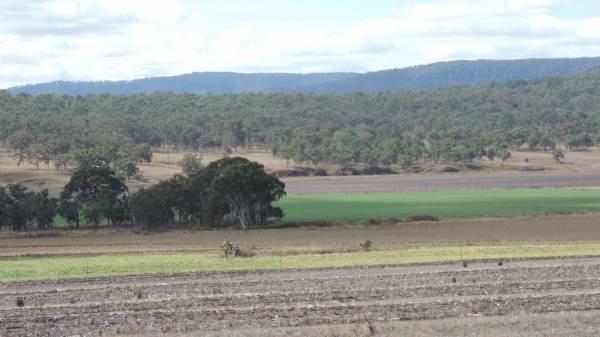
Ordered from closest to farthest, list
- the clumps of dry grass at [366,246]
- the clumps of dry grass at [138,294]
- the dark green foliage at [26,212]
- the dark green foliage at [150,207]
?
A: the clumps of dry grass at [138,294], the clumps of dry grass at [366,246], the dark green foliage at [150,207], the dark green foliage at [26,212]

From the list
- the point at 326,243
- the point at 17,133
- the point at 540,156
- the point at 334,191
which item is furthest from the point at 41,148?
the point at 326,243

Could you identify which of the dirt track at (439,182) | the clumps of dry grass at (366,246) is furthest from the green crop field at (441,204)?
the clumps of dry grass at (366,246)

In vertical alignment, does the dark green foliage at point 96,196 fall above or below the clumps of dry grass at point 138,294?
below

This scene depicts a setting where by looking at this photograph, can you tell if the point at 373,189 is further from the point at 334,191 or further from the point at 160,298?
the point at 160,298

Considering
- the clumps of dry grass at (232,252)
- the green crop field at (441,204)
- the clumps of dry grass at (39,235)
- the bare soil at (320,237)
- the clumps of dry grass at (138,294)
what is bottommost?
the green crop field at (441,204)

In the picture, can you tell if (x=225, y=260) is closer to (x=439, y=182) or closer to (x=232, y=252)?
(x=232, y=252)

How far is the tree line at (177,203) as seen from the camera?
85.6 metres

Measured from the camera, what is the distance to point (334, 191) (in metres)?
129

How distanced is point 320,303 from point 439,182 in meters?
111

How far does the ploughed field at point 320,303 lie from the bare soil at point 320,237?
1763 centimetres

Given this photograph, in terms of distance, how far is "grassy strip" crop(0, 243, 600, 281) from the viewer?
47781 mm

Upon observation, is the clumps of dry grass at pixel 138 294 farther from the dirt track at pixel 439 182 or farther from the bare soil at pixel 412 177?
the bare soil at pixel 412 177

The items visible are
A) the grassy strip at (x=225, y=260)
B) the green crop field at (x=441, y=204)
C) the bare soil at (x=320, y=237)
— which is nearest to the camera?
the grassy strip at (x=225, y=260)

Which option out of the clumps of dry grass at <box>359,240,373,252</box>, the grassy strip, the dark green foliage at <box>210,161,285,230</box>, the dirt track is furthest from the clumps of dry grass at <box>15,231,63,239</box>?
the dirt track
